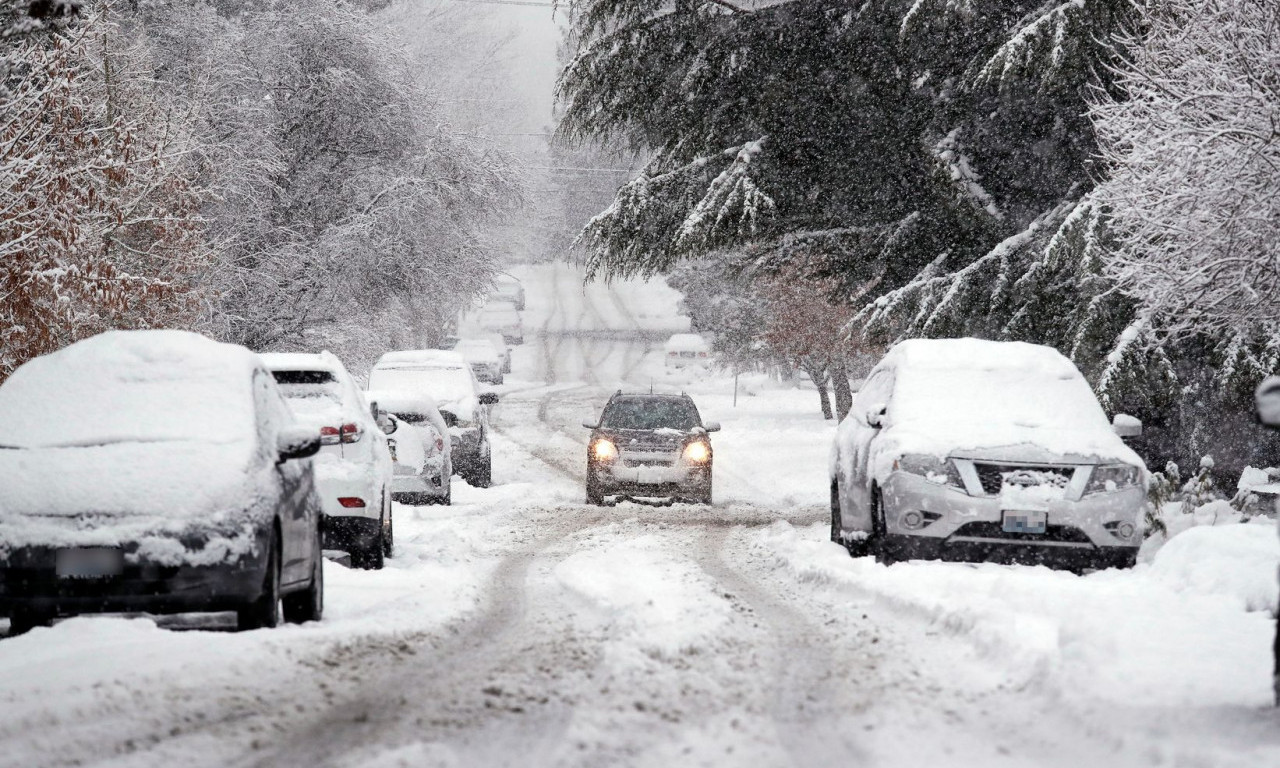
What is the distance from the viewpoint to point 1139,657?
666cm

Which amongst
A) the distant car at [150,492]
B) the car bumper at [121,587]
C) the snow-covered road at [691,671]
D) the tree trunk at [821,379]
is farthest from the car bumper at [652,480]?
the tree trunk at [821,379]

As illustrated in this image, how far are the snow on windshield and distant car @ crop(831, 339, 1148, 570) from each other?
492 centimetres

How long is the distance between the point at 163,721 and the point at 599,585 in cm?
487

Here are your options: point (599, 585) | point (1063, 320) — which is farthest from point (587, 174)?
point (599, 585)

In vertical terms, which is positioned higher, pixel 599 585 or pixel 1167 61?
pixel 1167 61

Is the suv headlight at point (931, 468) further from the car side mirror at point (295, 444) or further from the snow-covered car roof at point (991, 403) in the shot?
the car side mirror at point (295, 444)

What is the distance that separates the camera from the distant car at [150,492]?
7.31 meters

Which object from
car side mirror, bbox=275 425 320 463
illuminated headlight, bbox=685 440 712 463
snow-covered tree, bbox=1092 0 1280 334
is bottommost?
illuminated headlight, bbox=685 440 712 463

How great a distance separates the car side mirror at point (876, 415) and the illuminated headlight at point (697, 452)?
6027mm

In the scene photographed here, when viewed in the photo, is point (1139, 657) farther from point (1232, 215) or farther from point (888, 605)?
point (1232, 215)

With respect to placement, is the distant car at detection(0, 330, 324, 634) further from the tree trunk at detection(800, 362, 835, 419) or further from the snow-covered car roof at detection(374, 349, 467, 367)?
the tree trunk at detection(800, 362, 835, 419)

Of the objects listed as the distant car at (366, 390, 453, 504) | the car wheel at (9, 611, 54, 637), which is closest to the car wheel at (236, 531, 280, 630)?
the car wheel at (9, 611, 54, 637)

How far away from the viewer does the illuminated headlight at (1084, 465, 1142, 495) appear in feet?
35.3

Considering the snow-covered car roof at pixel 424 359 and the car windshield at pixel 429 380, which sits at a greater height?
the snow-covered car roof at pixel 424 359
